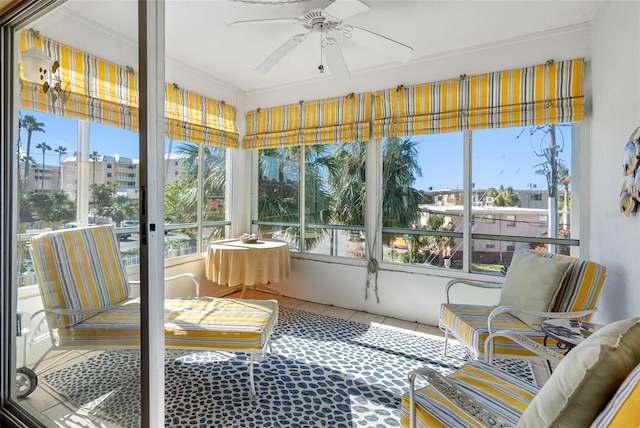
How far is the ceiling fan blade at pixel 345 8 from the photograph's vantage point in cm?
183

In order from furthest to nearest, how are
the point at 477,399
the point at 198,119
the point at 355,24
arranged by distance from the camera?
the point at 198,119 → the point at 355,24 → the point at 477,399

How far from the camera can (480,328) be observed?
210 cm

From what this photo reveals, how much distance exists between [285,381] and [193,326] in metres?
0.74

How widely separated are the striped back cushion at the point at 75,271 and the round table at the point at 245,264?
1.77m

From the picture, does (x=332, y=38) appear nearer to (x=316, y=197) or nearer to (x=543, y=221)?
(x=316, y=197)

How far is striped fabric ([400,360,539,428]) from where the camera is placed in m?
1.25

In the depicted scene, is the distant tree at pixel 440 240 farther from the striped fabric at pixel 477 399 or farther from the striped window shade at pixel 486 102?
the striped fabric at pixel 477 399

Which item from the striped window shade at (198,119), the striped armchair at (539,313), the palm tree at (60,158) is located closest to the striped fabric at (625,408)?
the striped armchair at (539,313)

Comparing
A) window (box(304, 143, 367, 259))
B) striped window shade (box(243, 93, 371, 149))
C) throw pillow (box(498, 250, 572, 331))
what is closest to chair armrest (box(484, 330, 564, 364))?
throw pillow (box(498, 250, 572, 331))

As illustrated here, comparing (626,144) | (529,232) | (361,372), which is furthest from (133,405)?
(529,232)

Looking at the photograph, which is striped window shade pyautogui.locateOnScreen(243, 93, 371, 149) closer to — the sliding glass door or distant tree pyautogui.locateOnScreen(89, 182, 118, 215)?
the sliding glass door

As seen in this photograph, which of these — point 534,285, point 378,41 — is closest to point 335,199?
point 378,41

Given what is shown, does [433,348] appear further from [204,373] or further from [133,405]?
[133,405]

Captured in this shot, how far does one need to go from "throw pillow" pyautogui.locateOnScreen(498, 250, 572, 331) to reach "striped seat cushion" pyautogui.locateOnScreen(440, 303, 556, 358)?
90 mm
